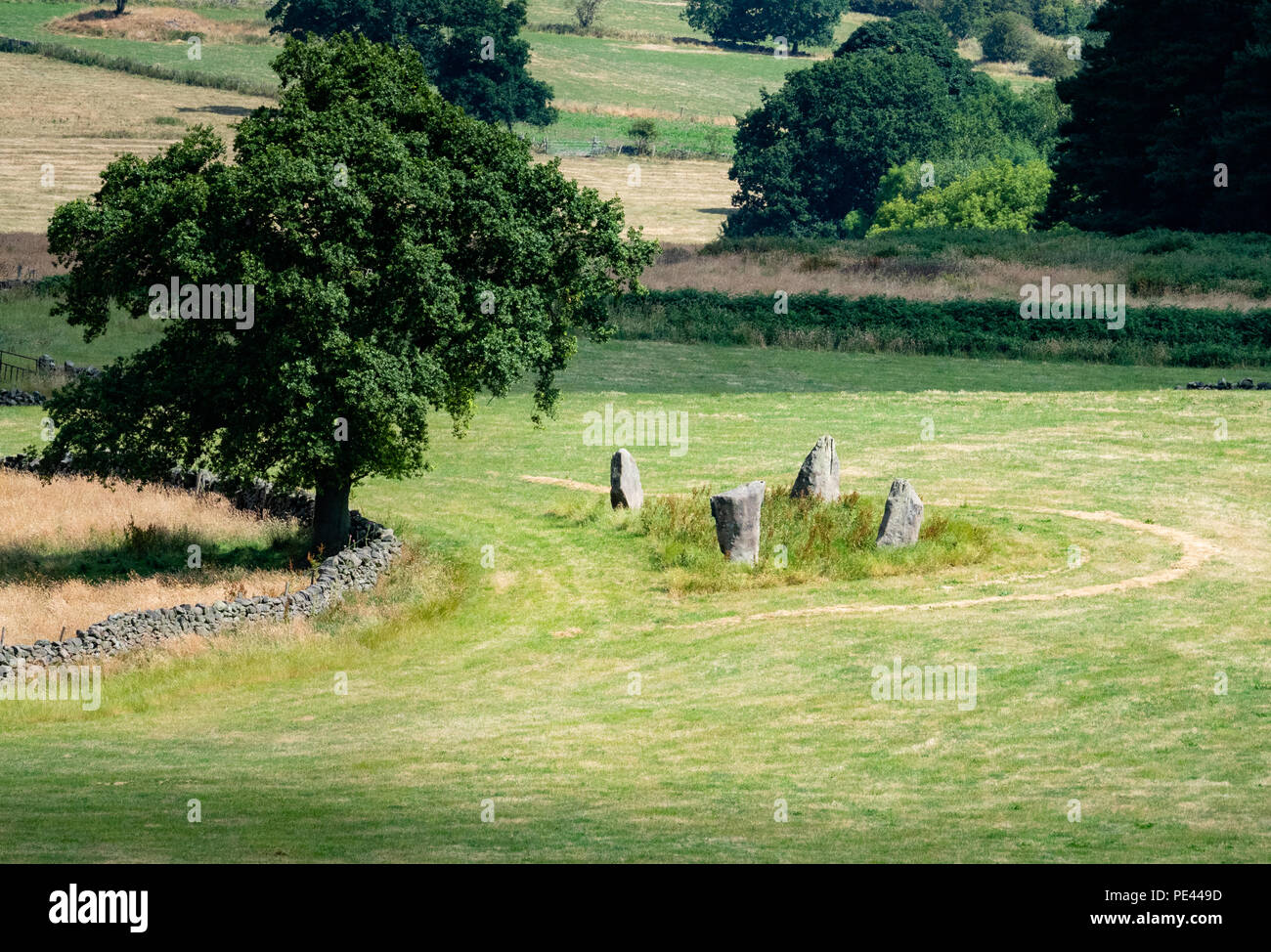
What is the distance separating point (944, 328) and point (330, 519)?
137 feet

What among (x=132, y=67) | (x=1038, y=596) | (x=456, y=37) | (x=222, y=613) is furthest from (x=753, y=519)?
(x=132, y=67)

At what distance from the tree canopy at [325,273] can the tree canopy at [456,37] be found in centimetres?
10969

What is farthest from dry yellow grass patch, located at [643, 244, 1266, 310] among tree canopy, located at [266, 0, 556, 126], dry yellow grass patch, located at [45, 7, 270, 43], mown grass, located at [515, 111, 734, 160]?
dry yellow grass patch, located at [45, 7, 270, 43]

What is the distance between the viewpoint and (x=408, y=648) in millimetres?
32125

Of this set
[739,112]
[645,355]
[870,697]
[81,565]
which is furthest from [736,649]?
[739,112]

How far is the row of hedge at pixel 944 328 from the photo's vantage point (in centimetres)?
6838

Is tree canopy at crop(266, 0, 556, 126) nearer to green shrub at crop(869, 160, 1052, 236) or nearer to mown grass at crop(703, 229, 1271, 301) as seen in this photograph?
green shrub at crop(869, 160, 1052, 236)

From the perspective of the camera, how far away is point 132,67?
14450 centimetres

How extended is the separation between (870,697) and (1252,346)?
156ft

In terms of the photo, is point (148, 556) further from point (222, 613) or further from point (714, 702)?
point (714, 702)

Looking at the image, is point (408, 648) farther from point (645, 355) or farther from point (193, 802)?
point (645, 355)

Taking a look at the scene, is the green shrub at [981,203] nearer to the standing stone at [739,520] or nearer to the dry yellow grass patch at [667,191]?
the dry yellow grass patch at [667,191]

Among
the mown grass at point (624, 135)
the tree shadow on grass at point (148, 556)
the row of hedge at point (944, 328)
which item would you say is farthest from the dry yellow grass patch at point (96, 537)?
the mown grass at point (624, 135)

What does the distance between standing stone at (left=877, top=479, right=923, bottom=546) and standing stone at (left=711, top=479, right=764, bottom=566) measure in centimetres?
305
